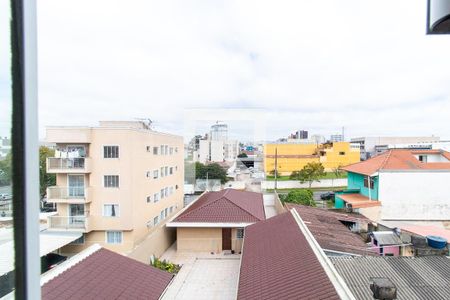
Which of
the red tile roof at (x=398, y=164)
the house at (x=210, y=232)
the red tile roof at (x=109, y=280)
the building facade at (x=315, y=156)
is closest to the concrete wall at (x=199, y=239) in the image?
the house at (x=210, y=232)

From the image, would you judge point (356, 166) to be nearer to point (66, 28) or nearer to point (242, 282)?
point (242, 282)

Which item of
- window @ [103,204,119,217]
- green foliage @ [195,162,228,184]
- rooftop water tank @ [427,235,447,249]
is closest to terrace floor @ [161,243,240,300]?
window @ [103,204,119,217]

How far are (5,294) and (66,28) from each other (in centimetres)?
80

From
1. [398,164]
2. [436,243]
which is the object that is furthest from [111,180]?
[398,164]

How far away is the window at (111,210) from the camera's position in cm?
660

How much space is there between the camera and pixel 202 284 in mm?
4938

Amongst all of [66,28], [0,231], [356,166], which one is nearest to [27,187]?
[0,231]

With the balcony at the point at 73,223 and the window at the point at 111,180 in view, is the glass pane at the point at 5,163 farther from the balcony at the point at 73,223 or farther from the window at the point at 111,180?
the balcony at the point at 73,223

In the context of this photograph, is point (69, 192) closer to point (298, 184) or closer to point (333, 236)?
point (333, 236)

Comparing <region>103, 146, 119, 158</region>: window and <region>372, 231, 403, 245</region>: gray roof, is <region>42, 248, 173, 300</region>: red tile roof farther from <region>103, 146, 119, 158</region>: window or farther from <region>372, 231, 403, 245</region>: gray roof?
<region>103, 146, 119, 158</region>: window

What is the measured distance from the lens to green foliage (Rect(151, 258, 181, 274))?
5.52 m

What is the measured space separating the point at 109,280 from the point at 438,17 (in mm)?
3406

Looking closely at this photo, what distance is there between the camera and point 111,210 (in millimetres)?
6621

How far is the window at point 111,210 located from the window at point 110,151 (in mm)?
1153
